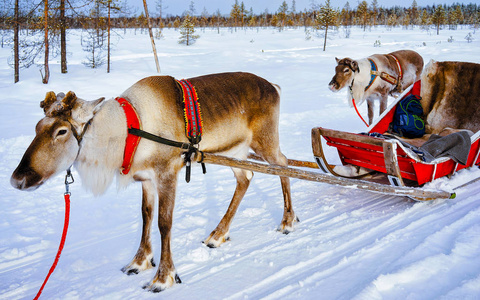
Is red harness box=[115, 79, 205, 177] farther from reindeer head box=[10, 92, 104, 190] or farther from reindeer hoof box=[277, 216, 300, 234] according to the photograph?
reindeer hoof box=[277, 216, 300, 234]

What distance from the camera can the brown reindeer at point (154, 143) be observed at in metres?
2.57

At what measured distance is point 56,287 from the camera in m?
3.00

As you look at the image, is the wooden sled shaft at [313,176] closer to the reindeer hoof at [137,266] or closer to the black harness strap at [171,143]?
the black harness strap at [171,143]

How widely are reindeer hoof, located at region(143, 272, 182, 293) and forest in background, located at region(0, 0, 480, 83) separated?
A: 16.1 metres

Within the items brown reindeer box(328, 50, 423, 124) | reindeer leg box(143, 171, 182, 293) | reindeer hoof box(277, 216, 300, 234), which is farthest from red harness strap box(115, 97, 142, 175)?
brown reindeer box(328, 50, 423, 124)

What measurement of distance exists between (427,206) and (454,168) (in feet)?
2.28

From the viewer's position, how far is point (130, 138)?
2930 mm

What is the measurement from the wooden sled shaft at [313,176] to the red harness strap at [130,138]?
1.79 ft

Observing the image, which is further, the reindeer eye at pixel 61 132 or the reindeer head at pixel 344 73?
the reindeer head at pixel 344 73

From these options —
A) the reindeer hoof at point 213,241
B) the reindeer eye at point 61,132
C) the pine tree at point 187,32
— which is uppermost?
the pine tree at point 187,32

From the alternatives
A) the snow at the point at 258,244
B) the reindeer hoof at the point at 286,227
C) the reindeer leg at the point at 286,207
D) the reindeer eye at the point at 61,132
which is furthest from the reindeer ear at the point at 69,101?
the reindeer hoof at the point at 286,227

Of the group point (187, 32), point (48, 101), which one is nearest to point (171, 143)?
point (48, 101)

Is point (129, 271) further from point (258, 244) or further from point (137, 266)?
point (258, 244)

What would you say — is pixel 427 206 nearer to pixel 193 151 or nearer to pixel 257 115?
pixel 257 115
